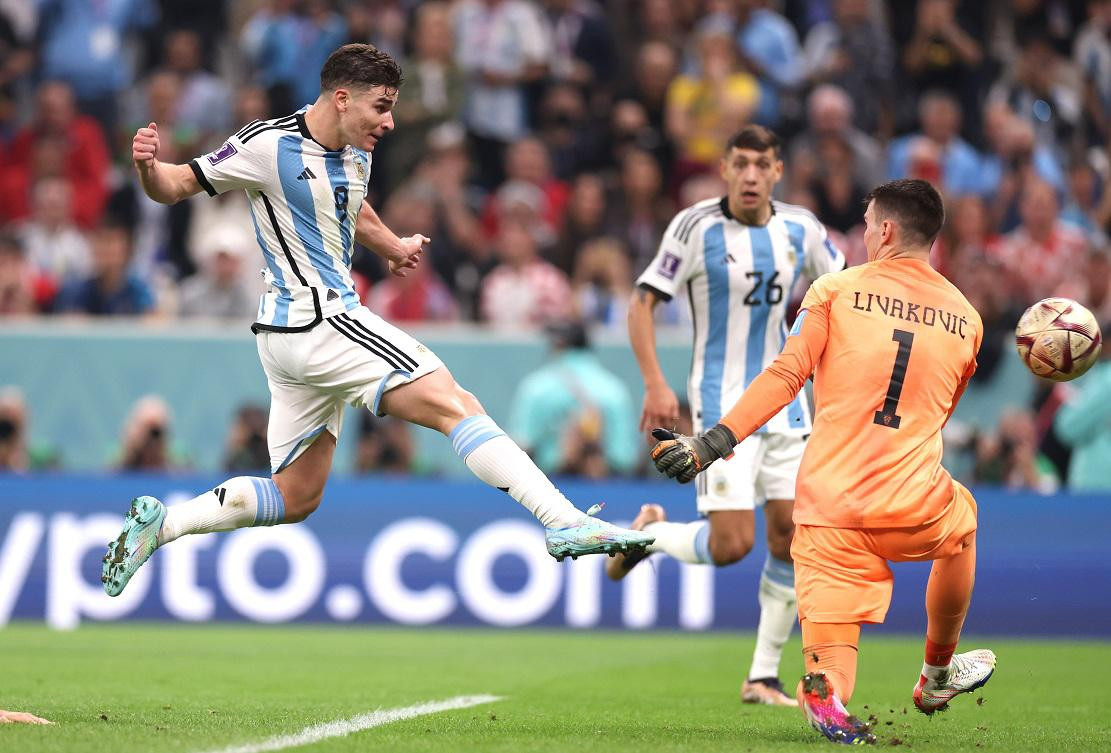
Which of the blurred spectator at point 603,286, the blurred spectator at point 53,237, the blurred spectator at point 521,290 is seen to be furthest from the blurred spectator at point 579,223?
the blurred spectator at point 53,237

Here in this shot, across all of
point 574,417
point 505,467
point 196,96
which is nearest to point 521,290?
point 574,417

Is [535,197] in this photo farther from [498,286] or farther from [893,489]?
[893,489]

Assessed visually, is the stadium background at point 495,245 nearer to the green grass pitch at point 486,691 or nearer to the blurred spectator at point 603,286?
the blurred spectator at point 603,286

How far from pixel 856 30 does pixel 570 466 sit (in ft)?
20.6

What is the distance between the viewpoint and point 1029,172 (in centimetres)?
1560

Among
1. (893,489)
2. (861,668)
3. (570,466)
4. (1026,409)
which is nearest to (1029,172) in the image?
(1026,409)

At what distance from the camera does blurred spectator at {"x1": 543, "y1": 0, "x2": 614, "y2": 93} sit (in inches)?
672

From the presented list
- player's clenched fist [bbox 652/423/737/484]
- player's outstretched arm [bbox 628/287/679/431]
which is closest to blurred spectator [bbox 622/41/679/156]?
player's outstretched arm [bbox 628/287/679/431]

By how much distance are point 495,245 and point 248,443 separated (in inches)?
130

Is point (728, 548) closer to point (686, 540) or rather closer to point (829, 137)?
point (686, 540)

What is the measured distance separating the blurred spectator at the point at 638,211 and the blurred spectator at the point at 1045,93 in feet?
12.3

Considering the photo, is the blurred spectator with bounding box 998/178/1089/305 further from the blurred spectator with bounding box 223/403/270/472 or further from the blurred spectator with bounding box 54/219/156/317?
the blurred spectator with bounding box 54/219/156/317

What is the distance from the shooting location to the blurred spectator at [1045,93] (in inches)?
654

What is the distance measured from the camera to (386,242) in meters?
7.62
